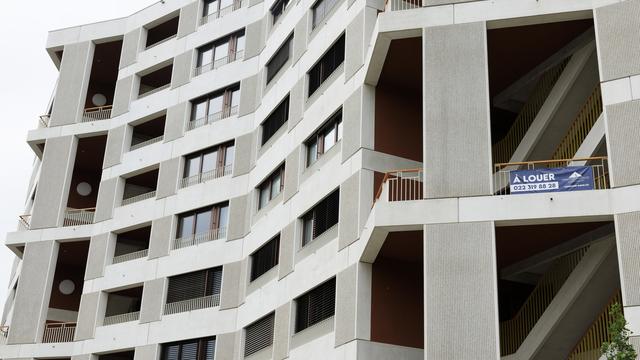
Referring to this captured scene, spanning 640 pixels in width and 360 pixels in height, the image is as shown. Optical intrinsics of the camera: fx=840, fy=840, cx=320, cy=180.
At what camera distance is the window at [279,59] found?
41.4 meters

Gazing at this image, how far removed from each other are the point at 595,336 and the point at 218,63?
2860 cm

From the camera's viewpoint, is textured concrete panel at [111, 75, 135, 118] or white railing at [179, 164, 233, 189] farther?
textured concrete panel at [111, 75, 135, 118]

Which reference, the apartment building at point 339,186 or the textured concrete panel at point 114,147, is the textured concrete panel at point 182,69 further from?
the textured concrete panel at point 114,147

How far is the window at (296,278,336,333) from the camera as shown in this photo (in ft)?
100

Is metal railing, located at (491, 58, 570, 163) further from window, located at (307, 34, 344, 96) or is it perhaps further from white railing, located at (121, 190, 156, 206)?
white railing, located at (121, 190, 156, 206)

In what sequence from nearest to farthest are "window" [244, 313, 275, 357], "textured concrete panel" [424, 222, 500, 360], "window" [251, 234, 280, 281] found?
"textured concrete panel" [424, 222, 500, 360] → "window" [244, 313, 275, 357] → "window" [251, 234, 280, 281]

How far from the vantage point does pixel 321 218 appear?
1300 inches

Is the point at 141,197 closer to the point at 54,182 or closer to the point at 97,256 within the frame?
the point at 97,256

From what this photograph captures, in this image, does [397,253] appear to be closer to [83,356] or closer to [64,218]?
[83,356]

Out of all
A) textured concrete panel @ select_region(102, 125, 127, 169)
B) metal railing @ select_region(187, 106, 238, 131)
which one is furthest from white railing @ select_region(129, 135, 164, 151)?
metal railing @ select_region(187, 106, 238, 131)

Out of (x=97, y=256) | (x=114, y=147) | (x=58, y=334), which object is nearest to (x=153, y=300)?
(x=97, y=256)

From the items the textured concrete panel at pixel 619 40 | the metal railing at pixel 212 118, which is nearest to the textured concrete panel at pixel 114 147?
the metal railing at pixel 212 118

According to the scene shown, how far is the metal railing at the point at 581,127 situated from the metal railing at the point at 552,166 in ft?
1.28

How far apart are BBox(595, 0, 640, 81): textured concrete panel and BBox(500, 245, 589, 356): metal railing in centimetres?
540
